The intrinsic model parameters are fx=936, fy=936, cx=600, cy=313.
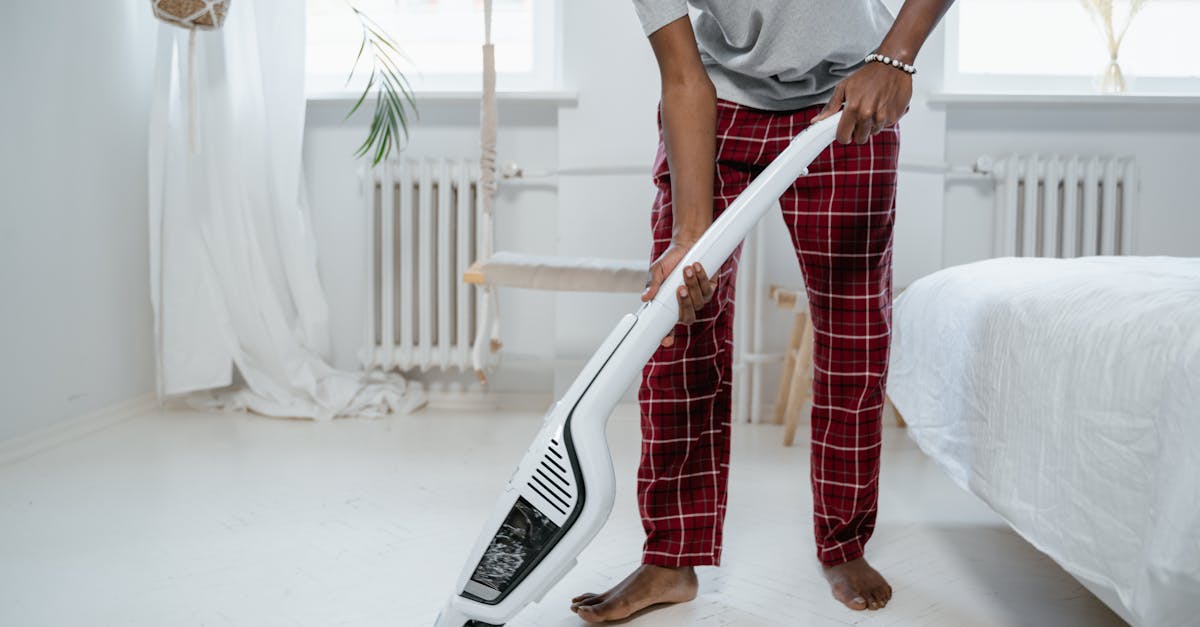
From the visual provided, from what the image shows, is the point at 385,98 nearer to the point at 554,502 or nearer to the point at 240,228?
the point at 240,228

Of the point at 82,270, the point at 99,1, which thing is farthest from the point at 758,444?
the point at 99,1

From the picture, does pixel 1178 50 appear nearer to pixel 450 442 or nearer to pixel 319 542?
pixel 450 442

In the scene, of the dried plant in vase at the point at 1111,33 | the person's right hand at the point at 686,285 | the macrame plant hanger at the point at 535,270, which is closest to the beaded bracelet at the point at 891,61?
the person's right hand at the point at 686,285

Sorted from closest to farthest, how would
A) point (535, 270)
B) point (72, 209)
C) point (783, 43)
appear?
1. point (783, 43)
2. point (535, 270)
3. point (72, 209)

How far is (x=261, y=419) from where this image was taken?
2.60 m

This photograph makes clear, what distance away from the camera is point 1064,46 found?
9.41 ft

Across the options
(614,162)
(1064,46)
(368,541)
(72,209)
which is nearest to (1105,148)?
(1064,46)

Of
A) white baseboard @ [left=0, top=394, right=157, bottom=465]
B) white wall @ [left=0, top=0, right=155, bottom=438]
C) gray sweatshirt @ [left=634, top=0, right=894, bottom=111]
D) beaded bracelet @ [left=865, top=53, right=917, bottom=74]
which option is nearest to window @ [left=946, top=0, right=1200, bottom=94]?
gray sweatshirt @ [left=634, top=0, right=894, bottom=111]

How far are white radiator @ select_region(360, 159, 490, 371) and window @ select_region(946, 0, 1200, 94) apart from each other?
1566 millimetres

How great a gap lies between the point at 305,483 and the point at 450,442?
483mm

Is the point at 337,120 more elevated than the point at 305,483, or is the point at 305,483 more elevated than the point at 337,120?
the point at 337,120

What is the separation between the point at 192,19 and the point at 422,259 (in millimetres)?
880

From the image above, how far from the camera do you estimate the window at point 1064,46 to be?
285 cm

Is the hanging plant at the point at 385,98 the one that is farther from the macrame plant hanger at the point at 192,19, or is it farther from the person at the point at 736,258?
the person at the point at 736,258
